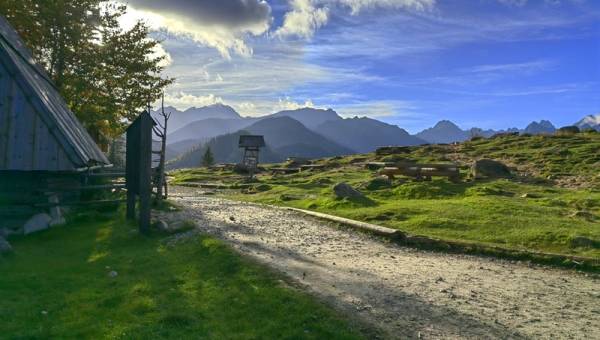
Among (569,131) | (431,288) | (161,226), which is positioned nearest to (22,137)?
(161,226)

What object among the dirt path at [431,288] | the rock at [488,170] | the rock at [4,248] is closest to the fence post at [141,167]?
the dirt path at [431,288]

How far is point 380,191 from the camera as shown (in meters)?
30.5

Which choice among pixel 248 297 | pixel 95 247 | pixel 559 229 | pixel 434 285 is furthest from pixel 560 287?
pixel 95 247

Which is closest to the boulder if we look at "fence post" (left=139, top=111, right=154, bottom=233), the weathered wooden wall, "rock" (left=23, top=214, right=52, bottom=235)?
"fence post" (left=139, top=111, right=154, bottom=233)

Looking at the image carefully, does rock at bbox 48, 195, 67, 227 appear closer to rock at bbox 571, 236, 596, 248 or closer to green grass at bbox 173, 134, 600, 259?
→ green grass at bbox 173, 134, 600, 259

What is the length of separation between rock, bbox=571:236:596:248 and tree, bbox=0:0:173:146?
2825 cm

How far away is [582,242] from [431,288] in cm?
686

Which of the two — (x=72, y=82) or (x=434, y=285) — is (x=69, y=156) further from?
(x=72, y=82)

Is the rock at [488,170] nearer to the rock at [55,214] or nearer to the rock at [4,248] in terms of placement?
the rock at [55,214]

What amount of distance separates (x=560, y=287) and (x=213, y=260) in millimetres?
8711

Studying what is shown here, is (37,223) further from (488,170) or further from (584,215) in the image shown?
(488,170)

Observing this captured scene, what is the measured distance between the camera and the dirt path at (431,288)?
8.58 m

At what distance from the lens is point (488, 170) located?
37.9 m

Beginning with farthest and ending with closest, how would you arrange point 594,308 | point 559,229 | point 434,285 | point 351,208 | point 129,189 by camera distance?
1. point 351,208
2. point 129,189
3. point 559,229
4. point 434,285
5. point 594,308
